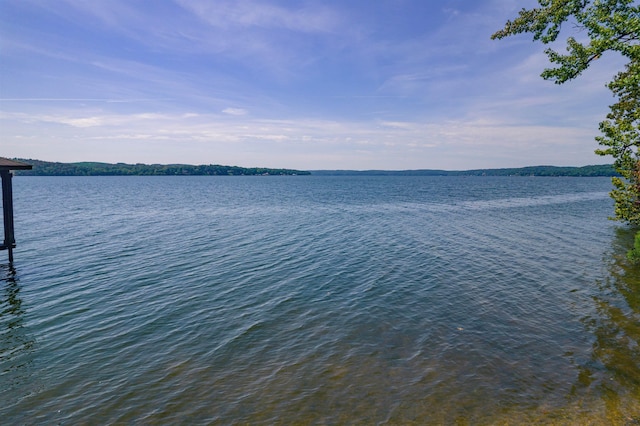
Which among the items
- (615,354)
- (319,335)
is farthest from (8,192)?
(615,354)

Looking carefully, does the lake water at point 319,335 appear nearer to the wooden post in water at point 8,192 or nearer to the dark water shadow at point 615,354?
the dark water shadow at point 615,354

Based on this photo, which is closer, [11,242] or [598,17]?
[598,17]

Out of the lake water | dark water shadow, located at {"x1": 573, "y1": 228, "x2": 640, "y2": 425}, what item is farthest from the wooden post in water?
dark water shadow, located at {"x1": 573, "y1": 228, "x2": 640, "y2": 425}

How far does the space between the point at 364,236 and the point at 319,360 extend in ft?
79.4

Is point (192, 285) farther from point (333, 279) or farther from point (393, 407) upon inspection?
point (393, 407)

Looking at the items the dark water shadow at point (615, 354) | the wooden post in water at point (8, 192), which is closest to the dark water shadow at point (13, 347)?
the wooden post in water at point (8, 192)

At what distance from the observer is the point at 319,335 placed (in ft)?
45.4

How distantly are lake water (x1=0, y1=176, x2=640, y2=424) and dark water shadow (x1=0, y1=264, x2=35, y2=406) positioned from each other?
0.06 m

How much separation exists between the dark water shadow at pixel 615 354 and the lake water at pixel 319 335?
65 millimetres

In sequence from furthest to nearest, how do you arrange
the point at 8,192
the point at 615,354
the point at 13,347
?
the point at 8,192 < the point at 13,347 < the point at 615,354

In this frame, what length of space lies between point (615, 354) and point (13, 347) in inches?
814

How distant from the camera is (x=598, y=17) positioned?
11.7 metres

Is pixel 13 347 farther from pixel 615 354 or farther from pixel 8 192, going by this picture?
pixel 615 354

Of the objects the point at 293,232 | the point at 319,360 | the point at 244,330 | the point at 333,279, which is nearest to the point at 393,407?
the point at 319,360
